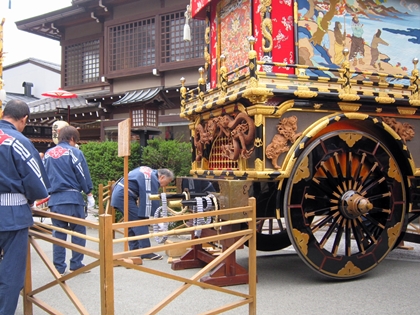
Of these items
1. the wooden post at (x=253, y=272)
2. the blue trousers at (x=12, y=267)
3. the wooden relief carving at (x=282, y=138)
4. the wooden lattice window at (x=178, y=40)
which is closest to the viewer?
the blue trousers at (x=12, y=267)

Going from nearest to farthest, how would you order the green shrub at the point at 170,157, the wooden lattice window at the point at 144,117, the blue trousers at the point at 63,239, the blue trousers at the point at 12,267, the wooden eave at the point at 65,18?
1. the blue trousers at the point at 12,267
2. the blue trousers at the point at 63,239
3. the green shrub at the point at 170,157
4. the wooden lattice window at the point at 144,117
5. the wooden eave at the point at 65,18

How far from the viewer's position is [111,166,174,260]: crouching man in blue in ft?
20.2

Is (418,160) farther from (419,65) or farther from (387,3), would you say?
(387,3)

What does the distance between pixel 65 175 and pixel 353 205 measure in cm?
379

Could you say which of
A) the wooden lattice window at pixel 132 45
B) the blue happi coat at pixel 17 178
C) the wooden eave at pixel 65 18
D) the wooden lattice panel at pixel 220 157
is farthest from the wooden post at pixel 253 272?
the wooden eave at pixel 65 18

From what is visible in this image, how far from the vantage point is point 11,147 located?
135 inches

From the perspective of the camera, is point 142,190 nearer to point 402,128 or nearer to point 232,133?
point 232,133

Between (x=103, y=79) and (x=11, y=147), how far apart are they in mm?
12100

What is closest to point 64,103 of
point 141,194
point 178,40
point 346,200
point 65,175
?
point 178,40

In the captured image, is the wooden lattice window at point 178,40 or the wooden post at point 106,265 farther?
the wooden lattice window at point 178,40

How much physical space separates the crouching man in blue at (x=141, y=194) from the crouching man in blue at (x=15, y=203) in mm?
2665

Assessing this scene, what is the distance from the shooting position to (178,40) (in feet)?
43.5

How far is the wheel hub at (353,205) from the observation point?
192 inches

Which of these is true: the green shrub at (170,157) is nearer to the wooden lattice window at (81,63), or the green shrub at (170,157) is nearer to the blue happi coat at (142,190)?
the blue happi coat at (142,190)
